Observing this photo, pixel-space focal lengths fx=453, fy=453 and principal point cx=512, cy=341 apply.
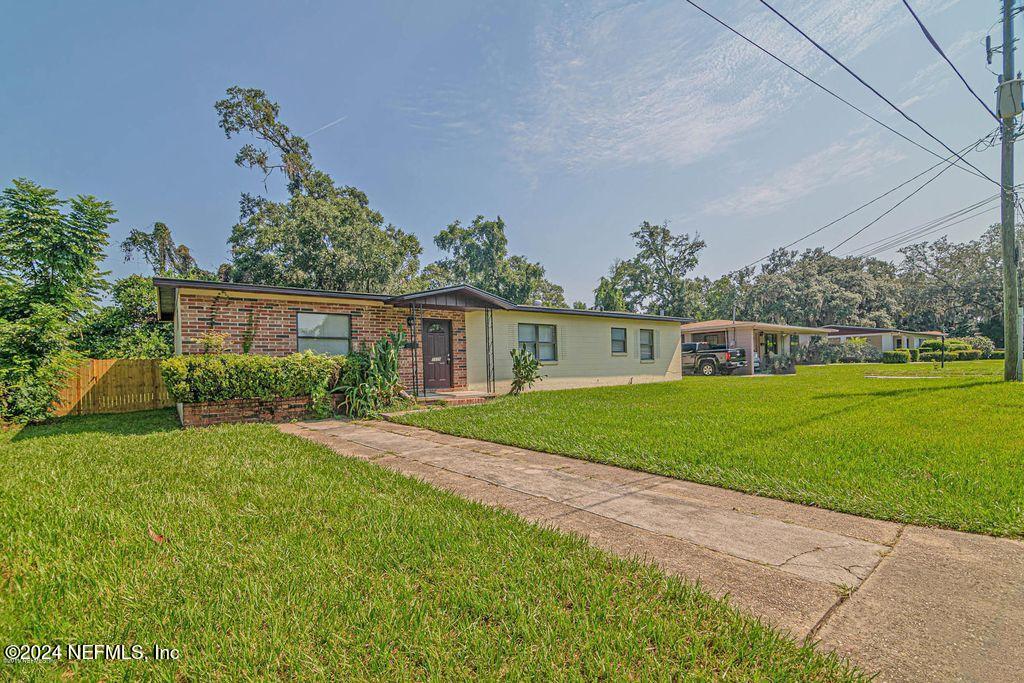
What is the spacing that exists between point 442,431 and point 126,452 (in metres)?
4.19

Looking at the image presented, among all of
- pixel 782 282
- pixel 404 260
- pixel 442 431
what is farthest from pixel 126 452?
pixel 782 282

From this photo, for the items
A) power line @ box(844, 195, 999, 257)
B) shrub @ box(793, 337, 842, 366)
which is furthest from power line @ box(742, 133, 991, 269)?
shrub @ box(793, 337, 842, 366)

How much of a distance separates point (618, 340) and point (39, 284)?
50.9 ft

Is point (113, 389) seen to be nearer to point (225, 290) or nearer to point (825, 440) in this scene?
point (225, 290)

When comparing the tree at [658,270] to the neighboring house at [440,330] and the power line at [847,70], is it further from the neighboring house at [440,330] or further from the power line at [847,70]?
the power line at [847,70]

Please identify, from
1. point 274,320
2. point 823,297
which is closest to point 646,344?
point 274,320

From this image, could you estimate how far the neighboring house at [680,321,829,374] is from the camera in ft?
76.6

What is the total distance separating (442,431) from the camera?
7.59m

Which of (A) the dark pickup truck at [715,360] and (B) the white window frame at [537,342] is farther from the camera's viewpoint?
(A) the dark pickup truck at [715,360]

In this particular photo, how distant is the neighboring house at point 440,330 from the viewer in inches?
365

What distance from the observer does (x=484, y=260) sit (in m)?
32.1

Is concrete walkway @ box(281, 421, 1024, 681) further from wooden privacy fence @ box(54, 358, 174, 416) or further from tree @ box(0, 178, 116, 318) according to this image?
wooden privacy fence @ box(54, 358, 174, 416)

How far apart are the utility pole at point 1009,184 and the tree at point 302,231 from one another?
2151 centimetres

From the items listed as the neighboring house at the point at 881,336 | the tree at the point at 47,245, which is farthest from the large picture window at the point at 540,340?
the neighboring house at the point at 881,336
